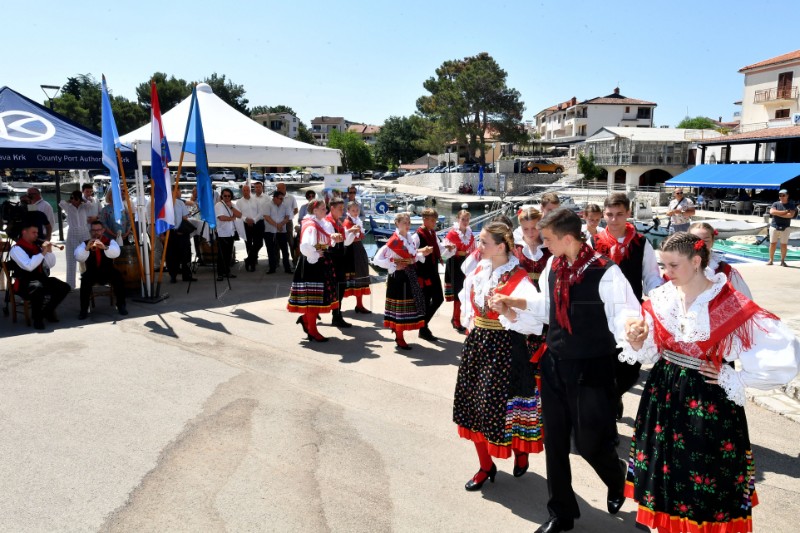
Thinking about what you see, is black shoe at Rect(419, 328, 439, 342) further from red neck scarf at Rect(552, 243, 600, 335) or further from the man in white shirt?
the man in white shirt

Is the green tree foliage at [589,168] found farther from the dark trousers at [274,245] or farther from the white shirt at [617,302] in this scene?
the white shirt at [617,302]

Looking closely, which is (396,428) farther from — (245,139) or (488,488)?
(245,139)

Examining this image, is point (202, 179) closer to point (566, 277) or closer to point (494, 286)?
point (494, 286)

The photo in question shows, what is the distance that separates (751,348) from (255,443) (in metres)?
3.29

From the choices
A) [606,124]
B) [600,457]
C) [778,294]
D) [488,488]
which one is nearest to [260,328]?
[488,488]

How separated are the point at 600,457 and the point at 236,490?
2.19 metres

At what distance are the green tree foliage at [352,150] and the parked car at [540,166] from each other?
24667mm

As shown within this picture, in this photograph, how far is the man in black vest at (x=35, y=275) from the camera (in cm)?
747

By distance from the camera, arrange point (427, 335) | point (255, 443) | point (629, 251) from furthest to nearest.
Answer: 1. point (427, 335)
2. point (629, 251)
3. point (255, 443)

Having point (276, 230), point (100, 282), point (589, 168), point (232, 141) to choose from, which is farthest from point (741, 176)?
point (100, 282)

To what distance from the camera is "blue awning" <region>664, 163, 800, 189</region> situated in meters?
31.3

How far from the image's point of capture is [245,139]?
11547 mm

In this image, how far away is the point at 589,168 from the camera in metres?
53.0

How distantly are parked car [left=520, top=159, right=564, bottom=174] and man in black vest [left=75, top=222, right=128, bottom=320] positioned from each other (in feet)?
169
